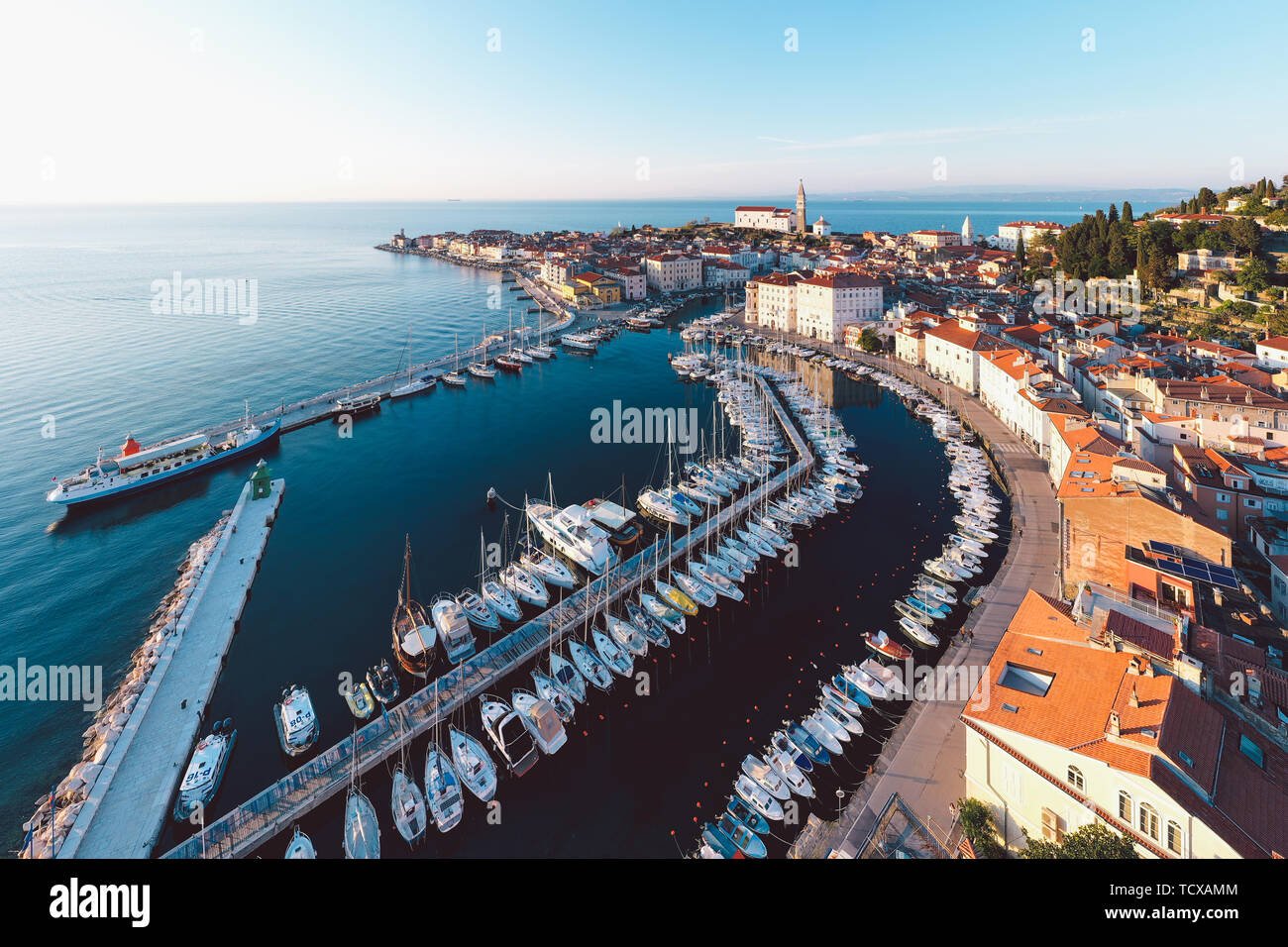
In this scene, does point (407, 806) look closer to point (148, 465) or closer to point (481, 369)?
point (148, 465)

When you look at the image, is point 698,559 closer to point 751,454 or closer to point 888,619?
point 888,619

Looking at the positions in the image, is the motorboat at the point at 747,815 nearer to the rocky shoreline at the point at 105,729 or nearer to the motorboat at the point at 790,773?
the motorboat at the point at 790,773

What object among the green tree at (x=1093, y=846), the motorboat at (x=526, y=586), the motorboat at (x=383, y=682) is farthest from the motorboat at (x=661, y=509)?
the green tree at (x=1093, y=846)

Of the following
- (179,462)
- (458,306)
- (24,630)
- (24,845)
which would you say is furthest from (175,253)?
(24,845)

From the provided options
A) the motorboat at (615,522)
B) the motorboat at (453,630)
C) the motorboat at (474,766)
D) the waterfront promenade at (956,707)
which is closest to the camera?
the waterfront promenade at (956,707)

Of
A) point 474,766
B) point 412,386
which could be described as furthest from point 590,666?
point 412,386

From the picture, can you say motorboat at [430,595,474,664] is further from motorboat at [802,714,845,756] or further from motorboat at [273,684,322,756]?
motorboat at [802,714,845,756]

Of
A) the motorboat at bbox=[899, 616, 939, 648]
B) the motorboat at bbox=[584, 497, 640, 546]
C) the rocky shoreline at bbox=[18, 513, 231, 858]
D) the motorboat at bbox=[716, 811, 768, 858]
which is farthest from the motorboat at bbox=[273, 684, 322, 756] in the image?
the motorboat at bbox=[899, 616, 939, 648]
